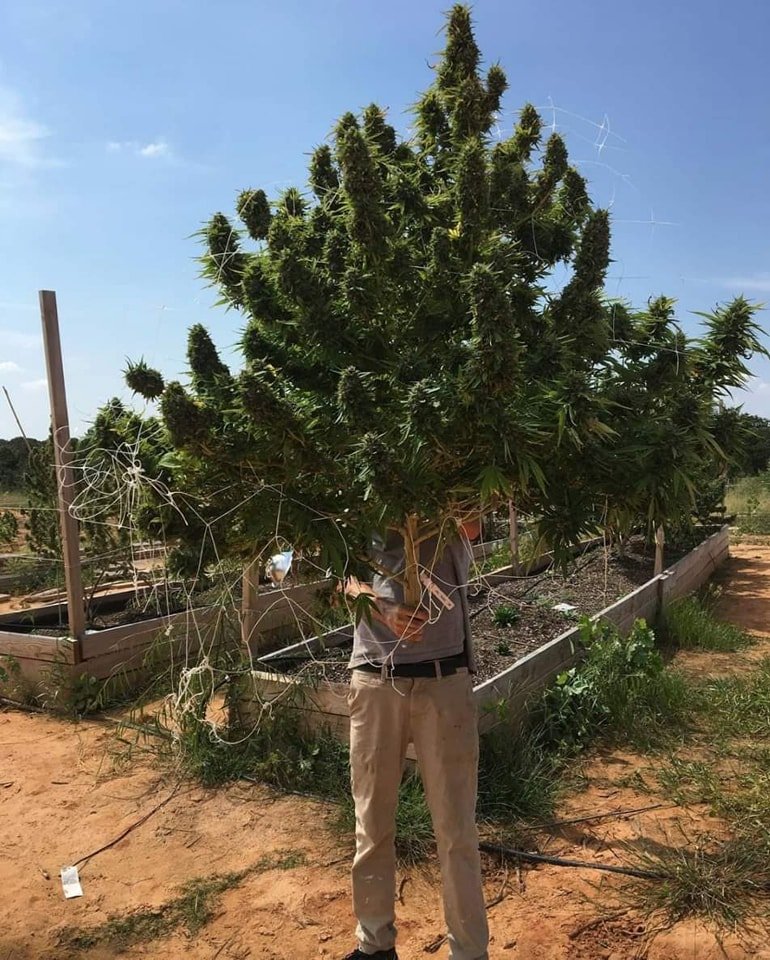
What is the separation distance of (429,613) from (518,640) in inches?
162

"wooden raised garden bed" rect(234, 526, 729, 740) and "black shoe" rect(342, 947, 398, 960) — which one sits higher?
"wooden raised garden bed" rect(234, 526, 729, 740)

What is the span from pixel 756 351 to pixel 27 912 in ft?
12.8

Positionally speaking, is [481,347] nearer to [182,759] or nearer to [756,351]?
[756,351]

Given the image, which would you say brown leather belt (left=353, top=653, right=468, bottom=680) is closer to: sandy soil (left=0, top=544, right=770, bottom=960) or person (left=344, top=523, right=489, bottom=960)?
person (left=344, top=523, right=489, bottom=960)

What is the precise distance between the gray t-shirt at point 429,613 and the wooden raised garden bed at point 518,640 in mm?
269

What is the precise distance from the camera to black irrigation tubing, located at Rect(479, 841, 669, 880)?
11.8 feet

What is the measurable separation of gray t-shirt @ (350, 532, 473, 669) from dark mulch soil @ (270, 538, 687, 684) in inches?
63.2

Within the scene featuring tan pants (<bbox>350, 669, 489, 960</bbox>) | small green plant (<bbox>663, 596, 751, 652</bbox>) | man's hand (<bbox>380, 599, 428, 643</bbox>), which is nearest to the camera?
tan pants (<bbox>350, 669, 489, 960</bbox>)

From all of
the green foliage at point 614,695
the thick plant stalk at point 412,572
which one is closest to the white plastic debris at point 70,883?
the thick plant stalk at point 412,572

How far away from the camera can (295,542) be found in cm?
263

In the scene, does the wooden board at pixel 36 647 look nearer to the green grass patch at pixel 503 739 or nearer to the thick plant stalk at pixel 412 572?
the green grass patch at pixel 503 739

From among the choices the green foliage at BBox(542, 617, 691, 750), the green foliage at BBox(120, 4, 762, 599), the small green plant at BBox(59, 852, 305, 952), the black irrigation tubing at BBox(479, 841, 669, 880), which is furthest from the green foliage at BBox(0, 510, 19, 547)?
the green foliage at BBox(120, 4, 762, 599)

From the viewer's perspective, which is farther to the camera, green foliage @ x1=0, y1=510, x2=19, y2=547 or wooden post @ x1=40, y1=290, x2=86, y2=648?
green foliage @ x1=0, y1=510, x2=19, y2=547

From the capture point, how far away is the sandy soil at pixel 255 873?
3262 millimetres
